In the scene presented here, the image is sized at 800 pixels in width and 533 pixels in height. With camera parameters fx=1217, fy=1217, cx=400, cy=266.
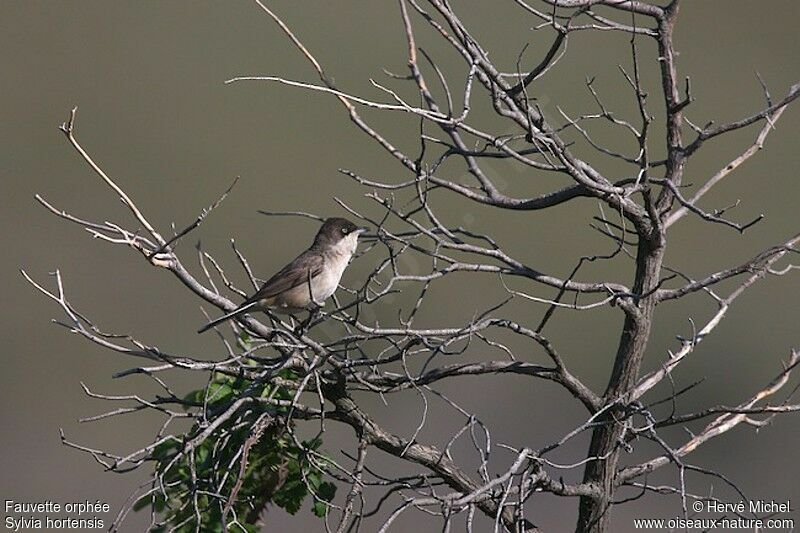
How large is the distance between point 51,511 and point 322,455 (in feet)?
9.06

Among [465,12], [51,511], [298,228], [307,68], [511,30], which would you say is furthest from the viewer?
[511,30]

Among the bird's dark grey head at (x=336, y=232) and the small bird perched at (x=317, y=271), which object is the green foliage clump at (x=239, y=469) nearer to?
the small bird perched at (x=317, y=271)

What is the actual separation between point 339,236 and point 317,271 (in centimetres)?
39

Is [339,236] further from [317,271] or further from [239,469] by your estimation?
[239,469]

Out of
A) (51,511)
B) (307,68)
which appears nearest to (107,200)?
(307,68)

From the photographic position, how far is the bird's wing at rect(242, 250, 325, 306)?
257 inches

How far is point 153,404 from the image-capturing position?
4395 millimetres

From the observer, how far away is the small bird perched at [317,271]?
6672 millimetres

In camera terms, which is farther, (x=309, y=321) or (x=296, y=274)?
(x=296, y=274)

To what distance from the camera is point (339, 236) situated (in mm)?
7230

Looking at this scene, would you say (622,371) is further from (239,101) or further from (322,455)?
(239,101)

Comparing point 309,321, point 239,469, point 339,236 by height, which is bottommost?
point 239,469

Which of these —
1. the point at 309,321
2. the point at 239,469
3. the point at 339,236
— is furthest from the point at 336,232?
the point at 239,469

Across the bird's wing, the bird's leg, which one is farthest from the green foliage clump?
the bird's wing
